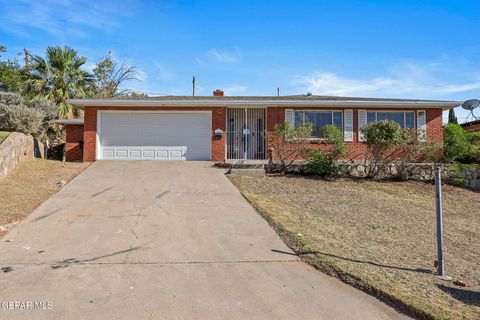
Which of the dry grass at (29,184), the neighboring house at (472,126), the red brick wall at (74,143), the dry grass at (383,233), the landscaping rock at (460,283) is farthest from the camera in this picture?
the neighboring house at (472,126)

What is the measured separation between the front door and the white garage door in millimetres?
1244

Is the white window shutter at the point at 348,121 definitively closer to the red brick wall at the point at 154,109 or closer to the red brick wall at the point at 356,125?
the red brick wall at the point at 356,125

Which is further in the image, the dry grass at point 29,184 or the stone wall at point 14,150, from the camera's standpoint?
the stone wall at point 14,150

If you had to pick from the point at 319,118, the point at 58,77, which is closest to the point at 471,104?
the point at 319,118

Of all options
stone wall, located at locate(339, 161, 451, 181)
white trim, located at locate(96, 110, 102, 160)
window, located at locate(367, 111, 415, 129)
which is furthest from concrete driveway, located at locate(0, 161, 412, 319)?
window, located at locate(367, 111, 415, 129)

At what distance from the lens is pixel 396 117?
47.9 ft

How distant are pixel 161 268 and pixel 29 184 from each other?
265 inches

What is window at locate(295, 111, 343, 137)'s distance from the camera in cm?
1445

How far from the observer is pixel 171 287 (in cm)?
393

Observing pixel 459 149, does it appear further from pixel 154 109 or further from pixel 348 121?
pixel 154 109

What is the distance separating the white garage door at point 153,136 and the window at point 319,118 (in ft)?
13.2

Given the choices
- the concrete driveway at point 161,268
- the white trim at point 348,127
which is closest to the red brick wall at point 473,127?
the white trim at point 348,127

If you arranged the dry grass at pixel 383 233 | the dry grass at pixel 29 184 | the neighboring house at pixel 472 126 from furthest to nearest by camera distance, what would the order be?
the neighboring house at pixel 472 126 < the dry grass at pixel 29 184 < the dry grass at pixel 383 233

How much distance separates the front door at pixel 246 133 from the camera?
15109mm
